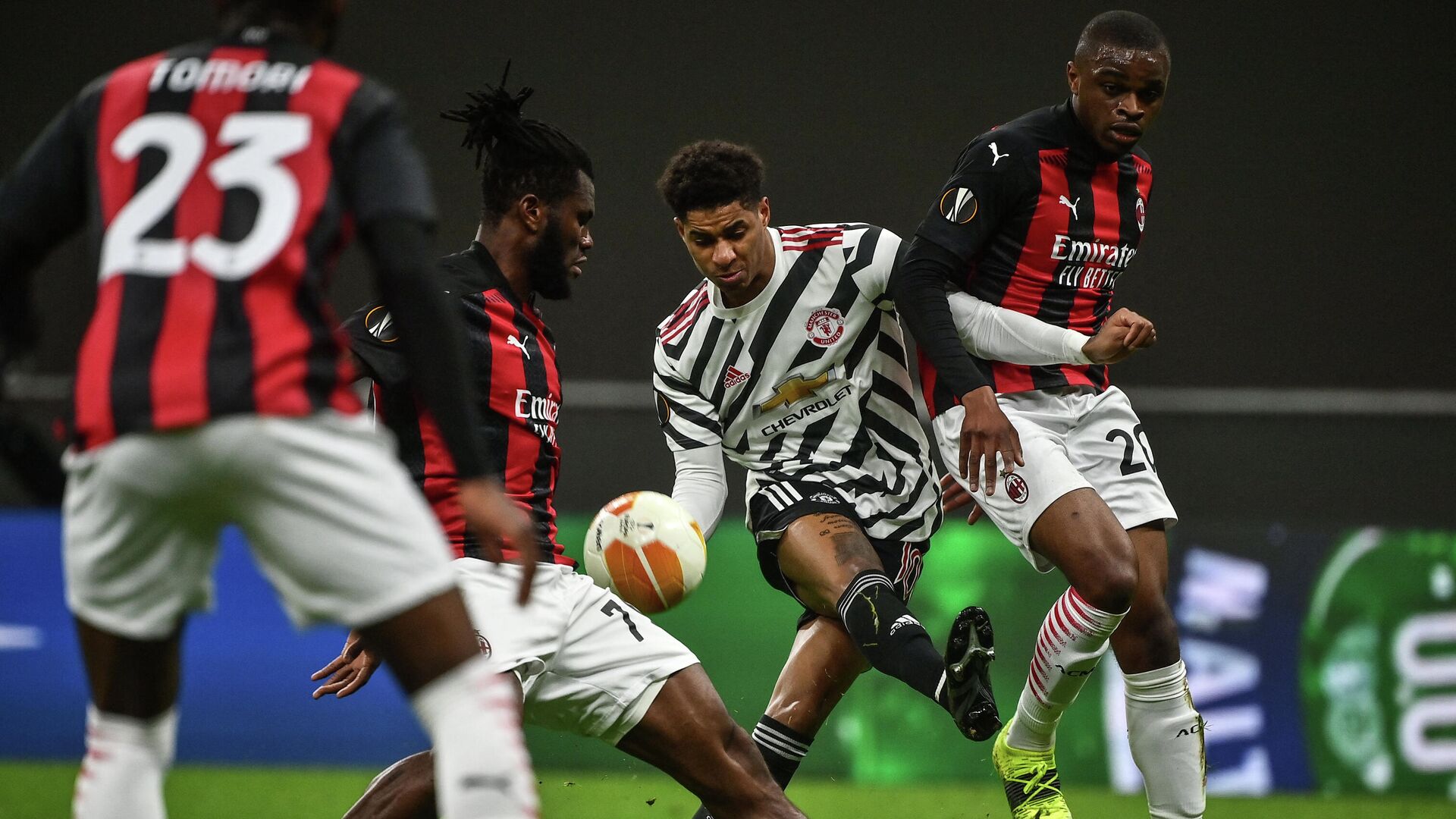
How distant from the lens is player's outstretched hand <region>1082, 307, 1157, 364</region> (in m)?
3.89

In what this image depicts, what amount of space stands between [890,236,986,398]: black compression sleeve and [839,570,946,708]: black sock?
0.61 m

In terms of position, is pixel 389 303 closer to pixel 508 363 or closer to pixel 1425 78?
pixel 508 363

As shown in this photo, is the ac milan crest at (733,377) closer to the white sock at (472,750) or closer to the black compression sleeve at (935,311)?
the black compression sleeve at (935,311)

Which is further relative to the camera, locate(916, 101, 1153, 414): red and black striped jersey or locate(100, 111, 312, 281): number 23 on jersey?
locate(916, 101, 1153, 414): red and black striped jersey

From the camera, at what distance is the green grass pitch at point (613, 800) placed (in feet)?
20.5

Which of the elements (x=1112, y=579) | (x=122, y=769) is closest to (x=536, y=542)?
(x=122, y=769)

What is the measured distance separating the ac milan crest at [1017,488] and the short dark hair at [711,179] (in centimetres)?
122

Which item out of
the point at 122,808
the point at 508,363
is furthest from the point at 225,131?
the point at 508,363

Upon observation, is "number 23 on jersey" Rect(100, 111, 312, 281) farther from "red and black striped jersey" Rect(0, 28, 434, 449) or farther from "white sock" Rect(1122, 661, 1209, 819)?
"white sock" Rect(1122, 661, 1209, 819)

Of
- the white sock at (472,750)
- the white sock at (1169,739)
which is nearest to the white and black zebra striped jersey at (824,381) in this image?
the white sock at (1169,739)

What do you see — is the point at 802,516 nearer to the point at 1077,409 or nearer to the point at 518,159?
the point at 1077,409

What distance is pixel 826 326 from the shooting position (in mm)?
4664

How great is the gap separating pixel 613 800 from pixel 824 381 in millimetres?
2909

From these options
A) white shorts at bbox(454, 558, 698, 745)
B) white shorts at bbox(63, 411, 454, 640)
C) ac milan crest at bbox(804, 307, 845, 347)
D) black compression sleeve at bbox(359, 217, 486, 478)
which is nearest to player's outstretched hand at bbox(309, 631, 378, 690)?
white shorts at bbox(454, 558, 698, 745)
